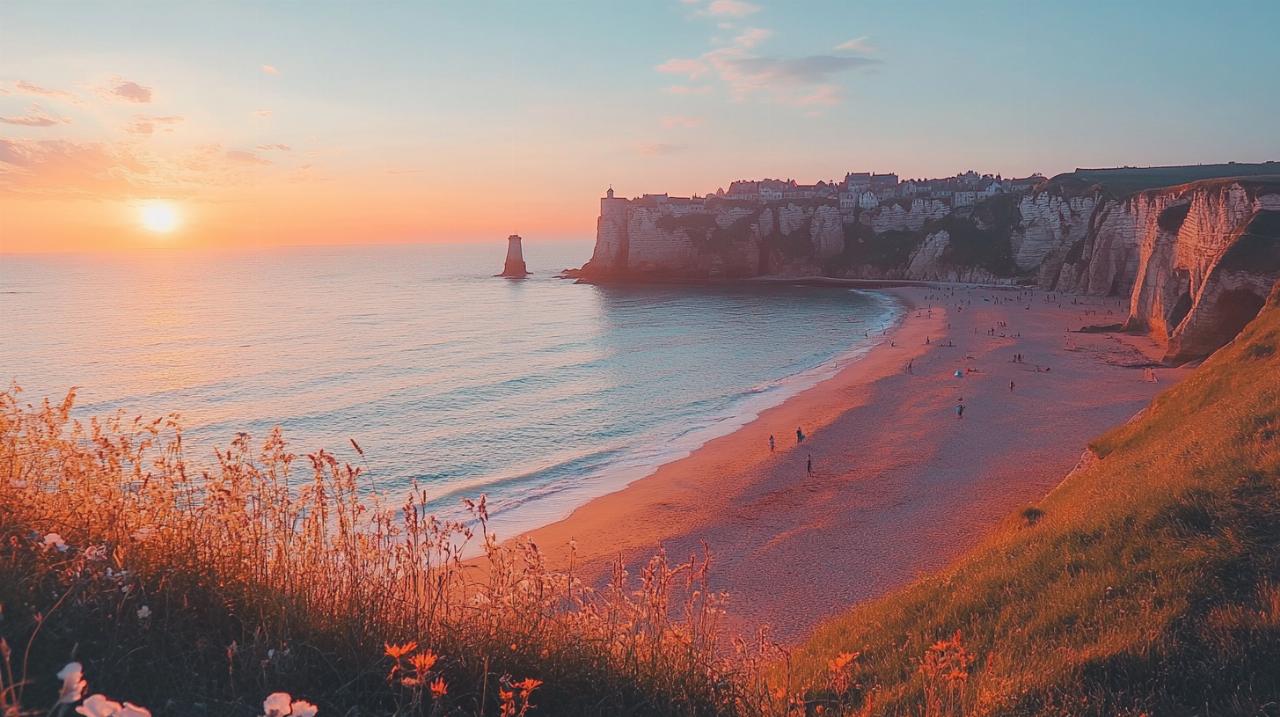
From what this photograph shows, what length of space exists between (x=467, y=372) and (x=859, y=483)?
1084 inches

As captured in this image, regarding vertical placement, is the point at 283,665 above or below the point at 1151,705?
above

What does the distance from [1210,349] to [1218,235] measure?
7.96 m

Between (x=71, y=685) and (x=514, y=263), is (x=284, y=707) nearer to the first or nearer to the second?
(x=71, y=685)

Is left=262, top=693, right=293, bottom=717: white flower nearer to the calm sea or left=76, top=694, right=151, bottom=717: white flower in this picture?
left=76, top=694, right=151, bottom=717: white flower

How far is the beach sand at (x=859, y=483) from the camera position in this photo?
52.1ft

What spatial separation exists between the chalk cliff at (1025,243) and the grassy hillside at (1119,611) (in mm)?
30280

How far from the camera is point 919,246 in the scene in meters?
105

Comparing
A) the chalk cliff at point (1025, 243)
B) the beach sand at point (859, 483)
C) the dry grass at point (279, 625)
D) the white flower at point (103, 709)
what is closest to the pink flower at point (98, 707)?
the white flower at point (103, 709)

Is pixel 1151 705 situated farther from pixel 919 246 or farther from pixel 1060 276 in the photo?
pixel 919 246

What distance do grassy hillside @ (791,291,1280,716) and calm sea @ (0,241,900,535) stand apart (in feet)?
46.9

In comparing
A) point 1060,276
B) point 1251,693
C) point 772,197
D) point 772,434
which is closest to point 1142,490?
point 1251,693

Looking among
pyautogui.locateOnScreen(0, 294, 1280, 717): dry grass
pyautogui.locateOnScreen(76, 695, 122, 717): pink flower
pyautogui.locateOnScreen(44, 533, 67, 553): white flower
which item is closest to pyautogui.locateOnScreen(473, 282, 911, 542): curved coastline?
pyautogui.locateOnScreen(0, 294, 1280, 717): dry grass

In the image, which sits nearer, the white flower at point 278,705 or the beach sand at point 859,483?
the white flower at point 278,705

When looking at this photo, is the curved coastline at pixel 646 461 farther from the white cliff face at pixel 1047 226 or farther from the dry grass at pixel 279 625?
the white cliff face at pixel 1047 226
